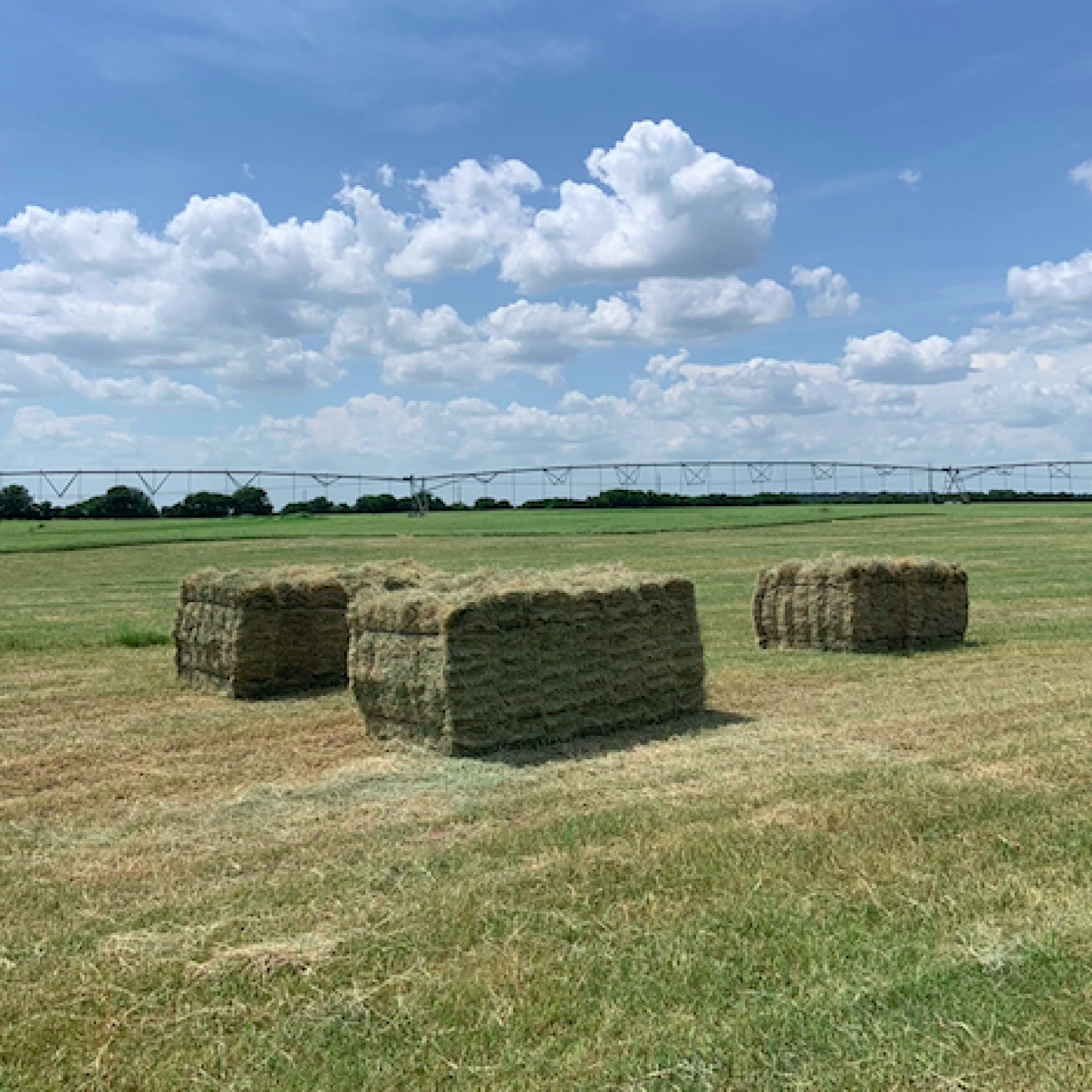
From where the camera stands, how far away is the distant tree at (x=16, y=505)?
86125 mm

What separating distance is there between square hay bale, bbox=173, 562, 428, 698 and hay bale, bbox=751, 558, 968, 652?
225 inches

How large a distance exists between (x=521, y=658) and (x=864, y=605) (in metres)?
7.35

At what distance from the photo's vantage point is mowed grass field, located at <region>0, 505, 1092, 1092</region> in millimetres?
4281

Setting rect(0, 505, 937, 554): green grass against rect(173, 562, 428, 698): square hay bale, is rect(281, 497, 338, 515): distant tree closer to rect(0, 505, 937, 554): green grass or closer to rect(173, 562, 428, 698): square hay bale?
rect(0, 505, 937, 554): green grass

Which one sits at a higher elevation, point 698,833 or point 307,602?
point 307,602

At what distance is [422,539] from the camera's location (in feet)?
180

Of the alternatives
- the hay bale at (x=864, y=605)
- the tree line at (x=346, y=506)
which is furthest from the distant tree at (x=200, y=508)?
the hay bale at (x=864, y=605)

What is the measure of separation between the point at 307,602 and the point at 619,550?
2990 centimetres

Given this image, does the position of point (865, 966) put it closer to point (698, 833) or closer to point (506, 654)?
point (698, 833)

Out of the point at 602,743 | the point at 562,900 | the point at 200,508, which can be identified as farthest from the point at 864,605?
the point at 200,508

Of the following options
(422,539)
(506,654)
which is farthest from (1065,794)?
(422,539)

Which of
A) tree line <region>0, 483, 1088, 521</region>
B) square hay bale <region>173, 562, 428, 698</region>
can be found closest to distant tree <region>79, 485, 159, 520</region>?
tree line <region>0, 483, 1088, 521</region>

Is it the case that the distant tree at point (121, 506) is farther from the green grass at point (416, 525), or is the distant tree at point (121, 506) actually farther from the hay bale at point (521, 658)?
the hay bale at point (521, 658)

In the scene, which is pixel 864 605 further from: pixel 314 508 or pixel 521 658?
pixel 314 508
